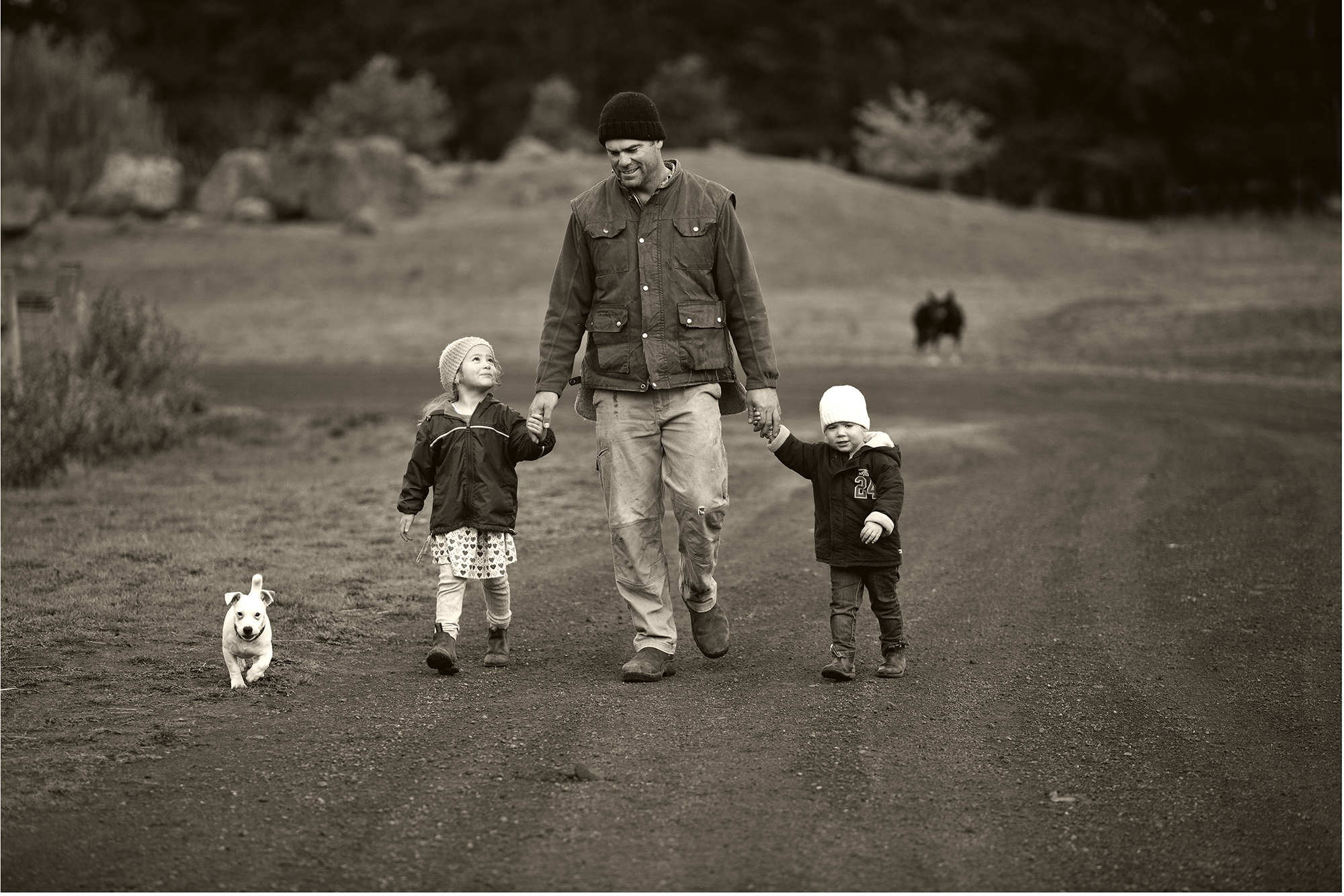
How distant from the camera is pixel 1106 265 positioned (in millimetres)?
40094

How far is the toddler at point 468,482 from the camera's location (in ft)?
21.1

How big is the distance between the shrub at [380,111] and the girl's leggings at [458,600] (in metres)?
45.4

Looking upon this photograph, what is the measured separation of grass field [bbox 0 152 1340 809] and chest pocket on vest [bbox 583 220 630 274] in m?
2.26

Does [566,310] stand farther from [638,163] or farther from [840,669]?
[840,669]

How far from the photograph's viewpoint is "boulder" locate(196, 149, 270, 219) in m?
44.2

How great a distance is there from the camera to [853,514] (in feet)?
20.9

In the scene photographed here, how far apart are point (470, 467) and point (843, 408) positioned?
1.68 m

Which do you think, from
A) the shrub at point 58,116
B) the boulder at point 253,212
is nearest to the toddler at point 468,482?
the shrub at point 58,116

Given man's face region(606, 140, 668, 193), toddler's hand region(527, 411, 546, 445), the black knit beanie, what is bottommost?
toddler's hand region(527, 411, 546, 445)

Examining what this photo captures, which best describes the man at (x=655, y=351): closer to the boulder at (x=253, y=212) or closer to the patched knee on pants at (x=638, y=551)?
the patched knee on pants at (x=638, y=551)

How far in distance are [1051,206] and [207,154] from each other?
3988 cm

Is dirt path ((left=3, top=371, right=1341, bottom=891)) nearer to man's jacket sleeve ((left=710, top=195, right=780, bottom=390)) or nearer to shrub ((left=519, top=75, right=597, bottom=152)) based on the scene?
man's jacket sleeve ((left=710, top=195, right=780, bottom=390))

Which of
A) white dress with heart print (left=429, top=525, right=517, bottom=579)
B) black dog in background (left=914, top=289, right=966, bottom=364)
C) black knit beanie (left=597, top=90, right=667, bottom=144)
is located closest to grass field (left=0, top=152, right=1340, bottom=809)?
black dog in background (left=914, top=289, right=966, bottom=364)

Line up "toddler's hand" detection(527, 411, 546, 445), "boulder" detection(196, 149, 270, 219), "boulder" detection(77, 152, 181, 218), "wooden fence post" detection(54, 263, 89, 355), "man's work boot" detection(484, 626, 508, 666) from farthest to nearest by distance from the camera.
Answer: "boulder" detection(196, 149, 270, 219), "boulder" detection(77, 152, 181, 218), "wooden fence post" detection(54, 263, 89, 355), "man's work boot" detection(484, 626, 508, 666), "toddler's hand" detection(527, 411, 546, 445)
